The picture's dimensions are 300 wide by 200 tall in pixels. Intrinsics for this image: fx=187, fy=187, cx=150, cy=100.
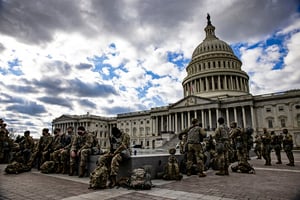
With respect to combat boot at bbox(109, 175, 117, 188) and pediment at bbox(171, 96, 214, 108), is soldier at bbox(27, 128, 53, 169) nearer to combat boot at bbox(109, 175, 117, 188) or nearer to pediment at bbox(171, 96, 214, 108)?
combat boot at bbox(109, 175, 117, 188)

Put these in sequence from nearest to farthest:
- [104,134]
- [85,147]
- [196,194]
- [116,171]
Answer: [196,194] → [116,171] → [85,147] → [104,134]

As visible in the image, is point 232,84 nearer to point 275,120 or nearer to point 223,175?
point 275,120

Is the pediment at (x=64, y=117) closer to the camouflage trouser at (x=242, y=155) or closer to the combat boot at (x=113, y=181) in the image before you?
the camouflage trouser at (x=242, y=155)

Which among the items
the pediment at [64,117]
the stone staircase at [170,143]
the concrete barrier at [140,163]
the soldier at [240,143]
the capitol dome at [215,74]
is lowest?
the stone staircase at [170,143]

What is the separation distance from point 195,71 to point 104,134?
54.5m

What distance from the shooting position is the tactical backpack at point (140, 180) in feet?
21.3

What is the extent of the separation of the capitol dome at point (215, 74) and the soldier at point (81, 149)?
2366 inches

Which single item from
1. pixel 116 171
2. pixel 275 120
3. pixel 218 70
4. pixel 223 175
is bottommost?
pixel 223 175

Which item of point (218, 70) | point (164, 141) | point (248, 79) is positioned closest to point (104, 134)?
point (164, 141)

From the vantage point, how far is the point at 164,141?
51.4 m

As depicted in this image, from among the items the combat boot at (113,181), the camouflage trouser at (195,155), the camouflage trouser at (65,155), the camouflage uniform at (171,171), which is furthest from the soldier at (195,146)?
the camouflage trouser at (65,155)

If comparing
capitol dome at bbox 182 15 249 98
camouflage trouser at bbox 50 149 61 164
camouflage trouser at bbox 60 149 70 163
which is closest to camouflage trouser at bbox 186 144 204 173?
camouflage trouser at bbox 60 149 70 163

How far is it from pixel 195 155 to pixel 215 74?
62.8m

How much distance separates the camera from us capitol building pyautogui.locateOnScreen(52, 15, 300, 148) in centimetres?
5108
